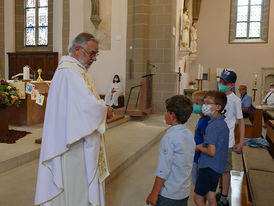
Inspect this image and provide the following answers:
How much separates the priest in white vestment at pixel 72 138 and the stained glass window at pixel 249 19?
14309 millimetres

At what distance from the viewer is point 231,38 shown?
47.6 feet

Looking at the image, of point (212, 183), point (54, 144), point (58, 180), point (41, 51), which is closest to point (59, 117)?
point (54, 144)

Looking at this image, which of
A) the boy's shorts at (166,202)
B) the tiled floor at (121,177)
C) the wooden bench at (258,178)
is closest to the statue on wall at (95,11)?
the tiled floor at (121,177)

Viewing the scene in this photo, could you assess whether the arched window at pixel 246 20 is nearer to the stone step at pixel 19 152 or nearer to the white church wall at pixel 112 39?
the white church wall at pixel 112 39

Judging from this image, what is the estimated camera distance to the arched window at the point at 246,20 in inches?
569

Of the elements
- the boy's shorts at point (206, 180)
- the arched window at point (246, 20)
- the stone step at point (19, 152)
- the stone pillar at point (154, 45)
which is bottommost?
the stone step at point (19, 152)

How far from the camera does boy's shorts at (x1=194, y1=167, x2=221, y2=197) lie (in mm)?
2350

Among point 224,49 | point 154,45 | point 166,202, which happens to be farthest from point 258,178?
point 224,49

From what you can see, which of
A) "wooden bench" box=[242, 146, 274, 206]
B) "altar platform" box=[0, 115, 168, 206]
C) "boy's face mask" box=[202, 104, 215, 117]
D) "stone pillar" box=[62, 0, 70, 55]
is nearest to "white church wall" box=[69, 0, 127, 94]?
"stone pillar" box=[62, 0, 70, 55]

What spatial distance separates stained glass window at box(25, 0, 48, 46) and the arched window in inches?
363

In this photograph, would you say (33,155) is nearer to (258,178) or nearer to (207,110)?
(207,110)

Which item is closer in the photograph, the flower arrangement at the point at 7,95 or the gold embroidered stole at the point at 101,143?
the gold embroidered stole at the point at 101,143

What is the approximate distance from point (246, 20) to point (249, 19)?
0.17 m

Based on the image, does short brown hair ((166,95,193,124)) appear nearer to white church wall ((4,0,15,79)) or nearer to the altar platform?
the altar platform
